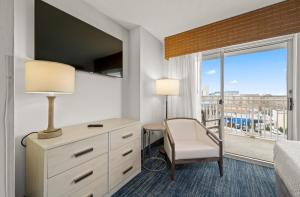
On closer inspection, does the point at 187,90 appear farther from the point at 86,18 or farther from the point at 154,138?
the point at 86,18

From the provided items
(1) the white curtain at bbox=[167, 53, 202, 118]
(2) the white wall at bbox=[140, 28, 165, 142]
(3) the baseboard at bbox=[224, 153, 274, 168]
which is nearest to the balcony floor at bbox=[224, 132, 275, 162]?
(3) the baseboard at bbox=[224, 153, 274, 168]

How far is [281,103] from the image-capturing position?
335 centimetres

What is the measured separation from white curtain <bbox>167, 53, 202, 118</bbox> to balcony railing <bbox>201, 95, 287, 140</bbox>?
1.75 ft

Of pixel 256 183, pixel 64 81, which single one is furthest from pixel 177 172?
pixel 64 81

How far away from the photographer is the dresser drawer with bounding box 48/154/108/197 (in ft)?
3.57

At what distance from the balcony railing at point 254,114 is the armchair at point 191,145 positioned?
3.27 ft

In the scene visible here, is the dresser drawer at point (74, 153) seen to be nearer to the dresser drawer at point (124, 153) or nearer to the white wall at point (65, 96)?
the dresser drawer at point (124, 153)

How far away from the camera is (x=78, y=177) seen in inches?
49.2

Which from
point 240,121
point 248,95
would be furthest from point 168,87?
point 240,121

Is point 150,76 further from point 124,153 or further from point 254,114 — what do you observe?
point 254,114

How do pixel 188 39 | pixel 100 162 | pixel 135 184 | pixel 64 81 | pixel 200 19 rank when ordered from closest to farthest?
1. pixel 64 81
2. pixel 100 162
3. pixel 135 184
4. pixel 200 19
5. pixel 188 39

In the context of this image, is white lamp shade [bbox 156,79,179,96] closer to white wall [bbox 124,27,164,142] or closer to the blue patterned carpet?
white wall [bbox 124,27,164,142]

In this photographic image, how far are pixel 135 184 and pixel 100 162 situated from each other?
671 mm

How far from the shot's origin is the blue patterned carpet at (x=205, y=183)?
5.40 feet
